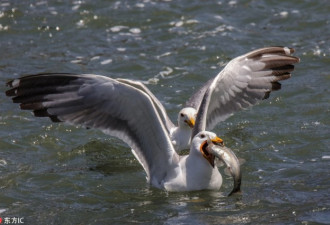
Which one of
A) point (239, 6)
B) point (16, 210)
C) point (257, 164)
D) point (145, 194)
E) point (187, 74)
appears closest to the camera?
point (16, 210)

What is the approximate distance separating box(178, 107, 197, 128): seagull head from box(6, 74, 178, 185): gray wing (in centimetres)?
131

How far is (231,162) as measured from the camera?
8.15m

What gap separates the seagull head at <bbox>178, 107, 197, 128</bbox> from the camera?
10508mm

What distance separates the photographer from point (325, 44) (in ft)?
44.7

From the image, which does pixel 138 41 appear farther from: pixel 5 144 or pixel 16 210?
pixel 16 210

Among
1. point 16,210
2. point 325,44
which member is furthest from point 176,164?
point 325,44

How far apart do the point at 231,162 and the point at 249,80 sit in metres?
2.34

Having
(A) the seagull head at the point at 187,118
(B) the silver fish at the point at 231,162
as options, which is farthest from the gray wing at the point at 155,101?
(B) the silver fish at the point at 231,162

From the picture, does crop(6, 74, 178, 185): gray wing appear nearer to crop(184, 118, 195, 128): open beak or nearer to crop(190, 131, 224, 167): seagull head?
crop(190, 131, 224, 167): seagull head

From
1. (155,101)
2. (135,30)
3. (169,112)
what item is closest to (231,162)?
(155,101)

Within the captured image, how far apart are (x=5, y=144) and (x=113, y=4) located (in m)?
5.87

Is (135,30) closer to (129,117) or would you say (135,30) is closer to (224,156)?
(129,117)

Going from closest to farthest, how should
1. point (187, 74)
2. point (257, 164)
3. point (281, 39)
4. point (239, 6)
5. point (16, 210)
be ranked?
point (16, 210), point (257, 164), point (187, 74), point (281, 39), point (239, 6)

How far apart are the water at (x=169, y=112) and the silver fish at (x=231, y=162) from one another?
25 cm
